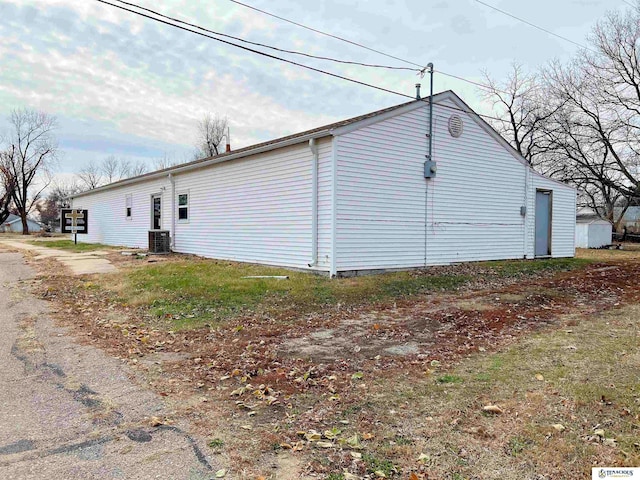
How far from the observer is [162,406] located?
11.3 ft

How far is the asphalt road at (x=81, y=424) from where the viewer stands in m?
2.51

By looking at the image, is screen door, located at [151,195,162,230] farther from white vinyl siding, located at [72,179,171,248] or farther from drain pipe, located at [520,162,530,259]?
drain pipe, located at [520,162,530,259]

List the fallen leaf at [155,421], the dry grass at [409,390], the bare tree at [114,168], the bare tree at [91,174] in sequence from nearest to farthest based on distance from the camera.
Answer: the dry grass at [409,390] < the fallen leaf at [155,421] < the bare tree at [114,168] < the bare tree at [91,174]

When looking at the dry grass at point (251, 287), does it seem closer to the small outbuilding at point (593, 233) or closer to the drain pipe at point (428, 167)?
the drain pipe at point (428, 167)

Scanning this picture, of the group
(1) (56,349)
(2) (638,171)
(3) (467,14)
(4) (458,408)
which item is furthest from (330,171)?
(2) (638,171)

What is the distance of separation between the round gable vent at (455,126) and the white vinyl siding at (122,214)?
10757 mm

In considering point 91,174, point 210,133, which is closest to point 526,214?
point 210,133

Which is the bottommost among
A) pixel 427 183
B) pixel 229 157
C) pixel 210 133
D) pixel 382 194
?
pixel 382 194

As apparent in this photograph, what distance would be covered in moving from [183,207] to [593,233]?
2704 centimetres

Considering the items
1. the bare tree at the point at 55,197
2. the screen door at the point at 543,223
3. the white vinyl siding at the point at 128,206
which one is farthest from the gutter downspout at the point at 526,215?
the bare tree at the point at 55,197

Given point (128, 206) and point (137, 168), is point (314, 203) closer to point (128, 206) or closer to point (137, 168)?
point (128, 206)

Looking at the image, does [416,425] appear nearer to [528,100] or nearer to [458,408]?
[458,408]

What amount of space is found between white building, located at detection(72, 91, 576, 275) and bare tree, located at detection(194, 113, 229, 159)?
3096cm

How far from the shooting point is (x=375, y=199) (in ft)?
35.1
